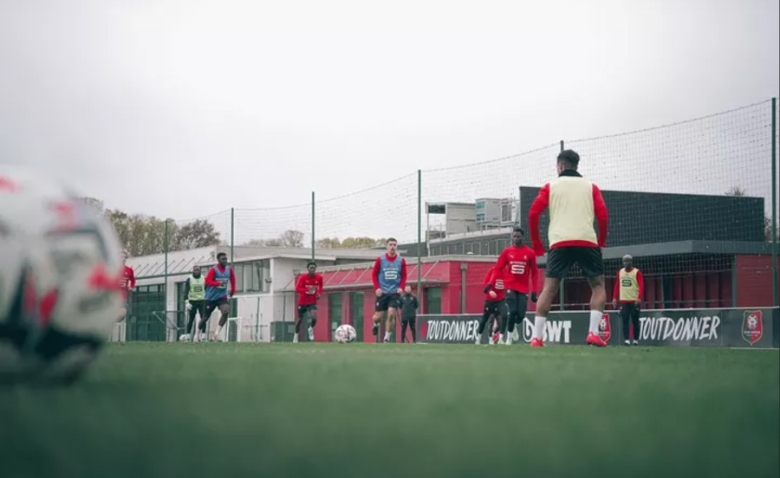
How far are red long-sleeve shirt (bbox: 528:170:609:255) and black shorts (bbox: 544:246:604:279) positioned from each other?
0.22 feet

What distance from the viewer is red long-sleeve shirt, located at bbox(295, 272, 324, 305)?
1005 inches

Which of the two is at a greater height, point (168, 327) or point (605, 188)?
point (605, 188)

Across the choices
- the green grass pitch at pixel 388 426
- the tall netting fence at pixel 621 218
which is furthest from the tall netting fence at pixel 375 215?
the green grass pitch at pixel 388 426

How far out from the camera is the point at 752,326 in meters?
18.4

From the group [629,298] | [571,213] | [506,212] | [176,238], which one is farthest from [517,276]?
[176,238]

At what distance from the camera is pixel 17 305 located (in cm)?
446

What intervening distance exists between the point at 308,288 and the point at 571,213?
41.4 feet

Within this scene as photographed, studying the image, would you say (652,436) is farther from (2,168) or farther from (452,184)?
(452,184)

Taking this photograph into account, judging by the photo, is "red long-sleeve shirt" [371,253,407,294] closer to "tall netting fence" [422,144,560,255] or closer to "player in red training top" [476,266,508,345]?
"player in red training top" [476,266,508,345]

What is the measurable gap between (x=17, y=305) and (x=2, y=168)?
67 centimetres

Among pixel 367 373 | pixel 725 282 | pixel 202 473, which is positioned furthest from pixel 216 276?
pixel 202 473

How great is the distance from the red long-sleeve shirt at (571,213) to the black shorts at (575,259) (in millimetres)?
67

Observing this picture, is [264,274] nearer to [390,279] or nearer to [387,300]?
[387,300]

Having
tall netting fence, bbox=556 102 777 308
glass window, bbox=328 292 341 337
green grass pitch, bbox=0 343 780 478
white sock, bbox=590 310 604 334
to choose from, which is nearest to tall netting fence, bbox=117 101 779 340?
tall netting fence, bbox=556 102 777 308
